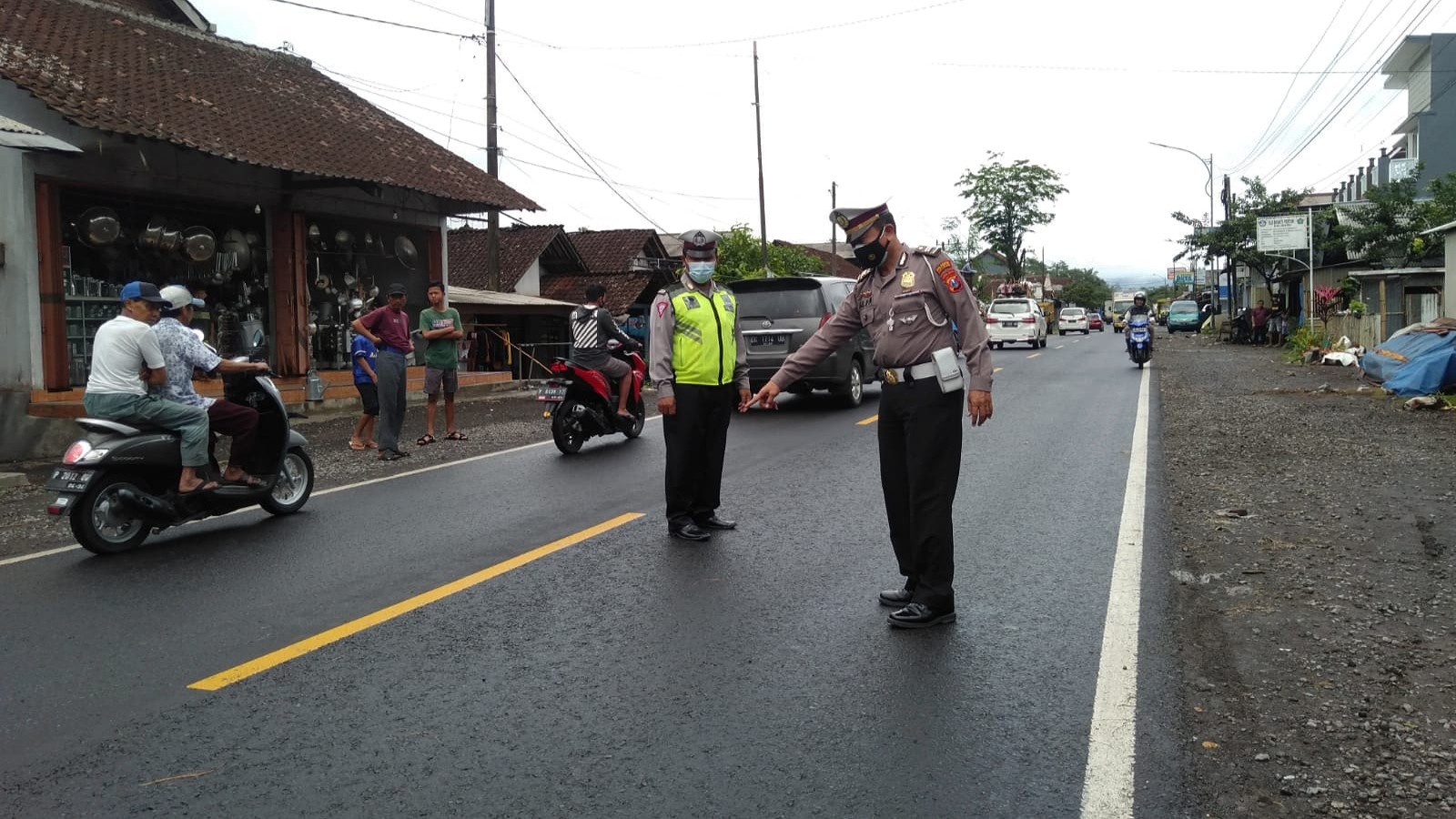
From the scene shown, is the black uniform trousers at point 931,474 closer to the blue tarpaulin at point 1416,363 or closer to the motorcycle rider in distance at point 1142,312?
the blue tarpaulin at point 1416,363

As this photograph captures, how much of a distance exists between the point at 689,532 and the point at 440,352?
6.63m

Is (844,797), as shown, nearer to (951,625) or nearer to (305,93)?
(951,625)

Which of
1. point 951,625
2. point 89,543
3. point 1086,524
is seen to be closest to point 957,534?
point 1086,524

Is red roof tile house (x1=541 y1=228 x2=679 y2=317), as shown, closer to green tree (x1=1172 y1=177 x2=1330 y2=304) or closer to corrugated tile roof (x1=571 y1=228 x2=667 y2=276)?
corrugated tile roof (x1=571 y1=228 x2=667 y2=276)

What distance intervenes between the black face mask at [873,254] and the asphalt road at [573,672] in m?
1.65

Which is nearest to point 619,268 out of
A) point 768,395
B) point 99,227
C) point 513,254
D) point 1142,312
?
point 513,254

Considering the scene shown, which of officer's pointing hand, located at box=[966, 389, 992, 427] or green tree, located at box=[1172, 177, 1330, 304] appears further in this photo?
green tree, located at box=[1172, 177, 1330, 304]

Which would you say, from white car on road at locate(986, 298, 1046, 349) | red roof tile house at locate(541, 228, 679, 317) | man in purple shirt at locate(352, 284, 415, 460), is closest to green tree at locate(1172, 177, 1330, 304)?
white car on road at locate(986, 298, 1046, 349)

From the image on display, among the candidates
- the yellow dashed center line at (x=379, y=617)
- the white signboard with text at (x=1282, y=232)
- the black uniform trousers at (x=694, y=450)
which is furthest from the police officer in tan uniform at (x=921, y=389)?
the white signboard with text at (x=1282, y=232)

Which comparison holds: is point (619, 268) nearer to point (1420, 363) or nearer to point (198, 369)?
point (1420, 363)

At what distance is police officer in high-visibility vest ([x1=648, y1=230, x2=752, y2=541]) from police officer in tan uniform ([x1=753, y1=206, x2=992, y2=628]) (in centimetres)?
187

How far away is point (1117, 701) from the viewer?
4.12m

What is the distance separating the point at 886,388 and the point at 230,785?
3226mm

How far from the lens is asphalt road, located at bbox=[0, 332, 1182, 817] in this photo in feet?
11.3
